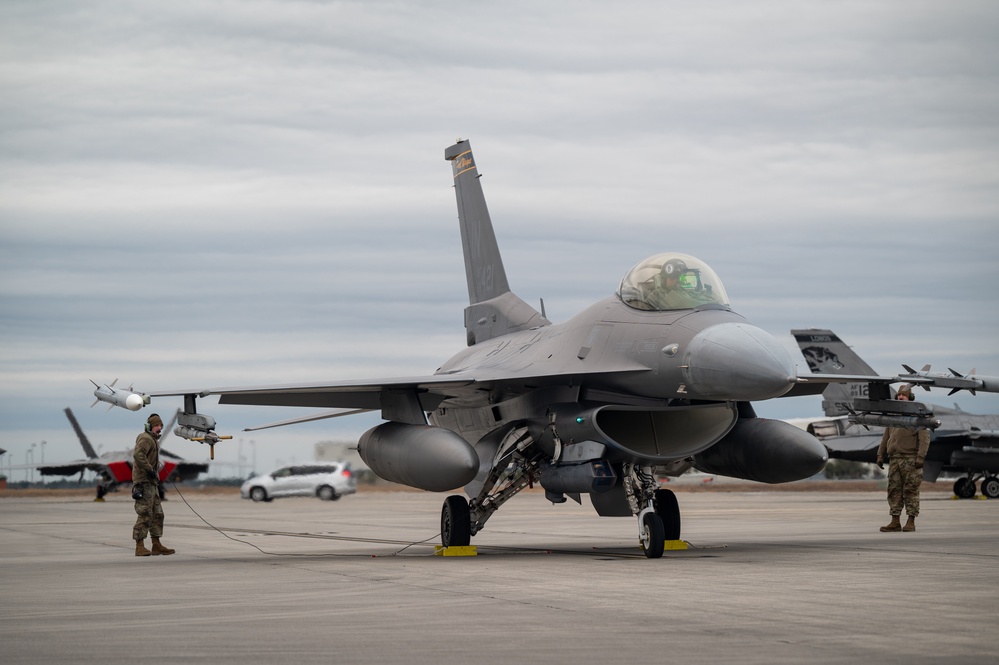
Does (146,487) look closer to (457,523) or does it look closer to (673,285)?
(457,523)

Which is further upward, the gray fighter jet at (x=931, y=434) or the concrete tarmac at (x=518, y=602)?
the gray fighter jet at (x=931, y=434)

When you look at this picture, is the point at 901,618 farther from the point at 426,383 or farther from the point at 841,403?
the point at 841,403

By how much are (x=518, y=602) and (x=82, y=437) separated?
163 feet

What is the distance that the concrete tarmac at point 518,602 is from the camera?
20.8 ft

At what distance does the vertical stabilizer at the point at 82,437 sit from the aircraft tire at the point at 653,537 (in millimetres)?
44448

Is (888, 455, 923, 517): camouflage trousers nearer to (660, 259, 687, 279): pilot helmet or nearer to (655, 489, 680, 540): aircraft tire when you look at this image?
(655, 489, 680, 540): aircraft tire

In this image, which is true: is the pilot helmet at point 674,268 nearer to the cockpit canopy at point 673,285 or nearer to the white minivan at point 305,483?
the cockpit canopy at point 673,285

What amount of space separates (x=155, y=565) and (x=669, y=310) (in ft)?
20.8

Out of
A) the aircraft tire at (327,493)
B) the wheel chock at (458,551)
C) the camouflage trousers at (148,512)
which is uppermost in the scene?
the camouflage trousers at (148,512)

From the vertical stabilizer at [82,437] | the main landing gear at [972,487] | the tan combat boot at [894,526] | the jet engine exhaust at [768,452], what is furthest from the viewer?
the vertical stabilizer at [82,437]

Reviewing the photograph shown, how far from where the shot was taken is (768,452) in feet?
46.5

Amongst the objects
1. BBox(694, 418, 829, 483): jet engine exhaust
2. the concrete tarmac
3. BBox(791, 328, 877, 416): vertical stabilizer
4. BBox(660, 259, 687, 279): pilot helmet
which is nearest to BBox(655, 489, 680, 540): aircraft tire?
the concrete tarmac

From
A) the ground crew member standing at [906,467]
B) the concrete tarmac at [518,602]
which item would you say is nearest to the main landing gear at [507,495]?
the concrete tarmac at [518,602]

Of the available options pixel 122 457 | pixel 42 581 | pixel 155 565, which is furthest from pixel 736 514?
pixel 122 457
